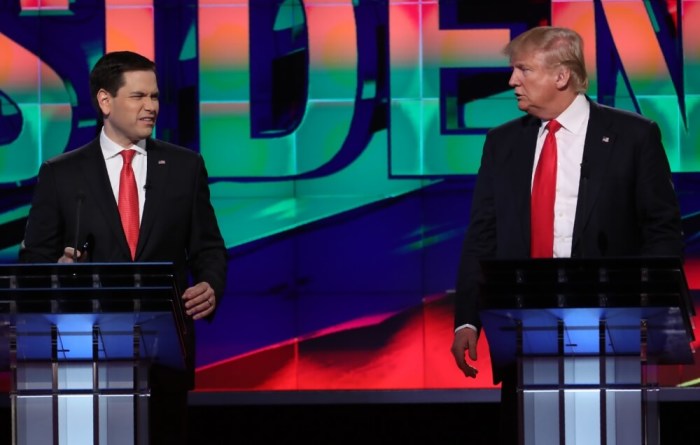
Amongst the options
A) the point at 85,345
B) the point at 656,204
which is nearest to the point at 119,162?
the point at 85,345

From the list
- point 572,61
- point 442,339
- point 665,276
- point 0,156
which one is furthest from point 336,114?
point 665,276

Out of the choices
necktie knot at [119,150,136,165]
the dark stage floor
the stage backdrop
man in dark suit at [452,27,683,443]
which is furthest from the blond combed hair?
the dark stage floor

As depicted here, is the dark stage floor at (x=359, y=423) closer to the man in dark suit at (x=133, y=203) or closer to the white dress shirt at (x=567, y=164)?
the man in dark suit at (x=133, y=203)

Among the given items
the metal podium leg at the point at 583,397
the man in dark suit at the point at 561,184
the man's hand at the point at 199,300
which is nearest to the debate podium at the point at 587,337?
the metal podium leg at the point at 583,397

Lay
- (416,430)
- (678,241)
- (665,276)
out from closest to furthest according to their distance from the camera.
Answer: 1. (665,276)
2. (678,241)
3. (416,430)

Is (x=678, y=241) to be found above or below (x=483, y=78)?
below

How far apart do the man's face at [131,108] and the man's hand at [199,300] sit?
522 millimetres

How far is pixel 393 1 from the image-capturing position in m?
6.50

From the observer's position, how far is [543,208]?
3721mm

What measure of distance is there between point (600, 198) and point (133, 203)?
1319mm

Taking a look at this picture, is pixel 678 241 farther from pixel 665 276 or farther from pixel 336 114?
pixel 336 114

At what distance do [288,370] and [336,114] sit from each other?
1.21m

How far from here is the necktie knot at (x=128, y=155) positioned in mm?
4074

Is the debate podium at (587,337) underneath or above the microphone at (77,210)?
underneath
